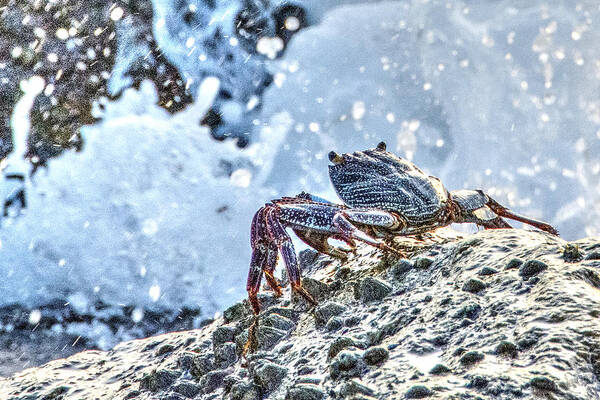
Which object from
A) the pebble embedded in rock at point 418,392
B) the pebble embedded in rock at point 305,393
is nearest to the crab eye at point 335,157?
the pebble embedded in rock at point 305,393

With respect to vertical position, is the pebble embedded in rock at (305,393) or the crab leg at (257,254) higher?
the crab leg at (257,254)

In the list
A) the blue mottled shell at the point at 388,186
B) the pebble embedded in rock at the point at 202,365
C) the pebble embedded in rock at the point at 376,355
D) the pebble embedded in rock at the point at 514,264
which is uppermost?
the blue mottled shell at the point at 388,186

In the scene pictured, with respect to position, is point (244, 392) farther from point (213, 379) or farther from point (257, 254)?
point (257, 254)

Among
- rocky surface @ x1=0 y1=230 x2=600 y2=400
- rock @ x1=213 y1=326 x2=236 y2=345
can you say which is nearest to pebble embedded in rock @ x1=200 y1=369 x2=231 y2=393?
rocky surface @ x1=0 y1=230 x2=600 y2=400

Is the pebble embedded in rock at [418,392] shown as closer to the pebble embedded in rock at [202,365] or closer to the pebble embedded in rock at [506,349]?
the pebble embedded in rock at [506,349]

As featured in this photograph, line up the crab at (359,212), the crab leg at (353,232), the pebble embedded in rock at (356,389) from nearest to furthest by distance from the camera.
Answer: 1. the pebble embedded in rock at (356,389)
2. the crab leg at (353,232)
3. the crab at (359,212)

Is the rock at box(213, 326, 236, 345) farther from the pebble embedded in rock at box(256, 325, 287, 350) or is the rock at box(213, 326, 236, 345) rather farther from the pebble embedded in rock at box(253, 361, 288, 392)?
the pebble embedded in rock at box(253, 361, 288, 392)

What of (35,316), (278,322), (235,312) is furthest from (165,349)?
(35,316)
